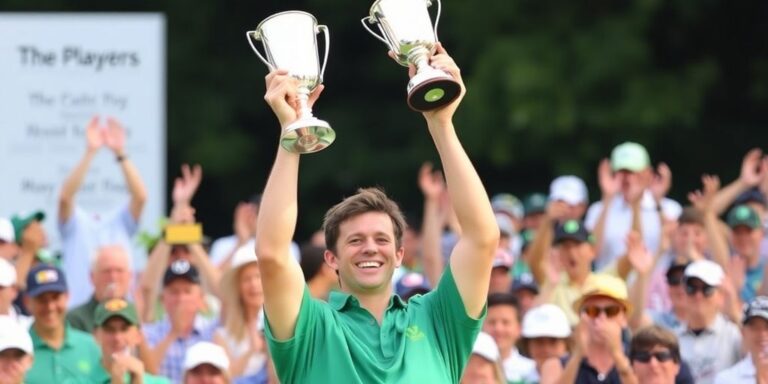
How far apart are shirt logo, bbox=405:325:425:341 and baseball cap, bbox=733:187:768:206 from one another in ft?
21.4

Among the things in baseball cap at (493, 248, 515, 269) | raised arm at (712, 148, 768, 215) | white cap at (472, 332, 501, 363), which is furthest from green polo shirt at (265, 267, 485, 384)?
raised arm at (712, 148, 768, 215)

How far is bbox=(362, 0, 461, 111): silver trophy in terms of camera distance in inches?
264

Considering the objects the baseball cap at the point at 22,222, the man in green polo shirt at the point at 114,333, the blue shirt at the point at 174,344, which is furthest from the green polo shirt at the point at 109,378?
the baseball cap at the point at 22,222

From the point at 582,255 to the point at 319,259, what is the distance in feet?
5.43

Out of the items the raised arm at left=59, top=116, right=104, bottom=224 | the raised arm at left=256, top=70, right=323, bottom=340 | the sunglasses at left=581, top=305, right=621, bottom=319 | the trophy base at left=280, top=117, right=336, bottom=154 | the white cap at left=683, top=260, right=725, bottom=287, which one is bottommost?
the raised arm at left=256, top=70, right=323, bottom=340

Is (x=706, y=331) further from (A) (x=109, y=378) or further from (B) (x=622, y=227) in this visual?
(A) (x=109, y=378)

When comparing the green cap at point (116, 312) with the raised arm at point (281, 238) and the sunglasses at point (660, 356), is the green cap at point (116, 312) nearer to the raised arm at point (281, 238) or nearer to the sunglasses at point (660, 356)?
the sunglasses at point (660, 356)

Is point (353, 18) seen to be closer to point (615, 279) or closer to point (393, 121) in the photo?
point (393, 121)

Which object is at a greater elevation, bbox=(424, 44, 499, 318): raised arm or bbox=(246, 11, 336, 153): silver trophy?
bbox=(246, 11, 336, 153): silver trophy

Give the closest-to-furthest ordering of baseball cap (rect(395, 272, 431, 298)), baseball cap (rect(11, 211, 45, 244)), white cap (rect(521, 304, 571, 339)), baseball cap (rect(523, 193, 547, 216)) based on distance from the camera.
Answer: white cap (rect(521, 304, 571, 339)) < baseball cap (rect(395, 272, 431, 298)) < baseball cap (rect(11, 211, 45, 244)) < baseball cap (rect(523, 193, 547, 216))

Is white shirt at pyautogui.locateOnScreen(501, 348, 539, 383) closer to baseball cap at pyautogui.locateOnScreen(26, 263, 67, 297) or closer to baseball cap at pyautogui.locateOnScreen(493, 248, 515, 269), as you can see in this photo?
baseball cap at pyautogui.locateOnScreen(493, 248, 515, 269)

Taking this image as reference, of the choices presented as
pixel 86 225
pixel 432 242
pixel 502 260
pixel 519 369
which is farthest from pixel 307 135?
pixel 432 242

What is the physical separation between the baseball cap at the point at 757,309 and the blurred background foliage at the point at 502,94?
777cm

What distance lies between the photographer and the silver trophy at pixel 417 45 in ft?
22.0
